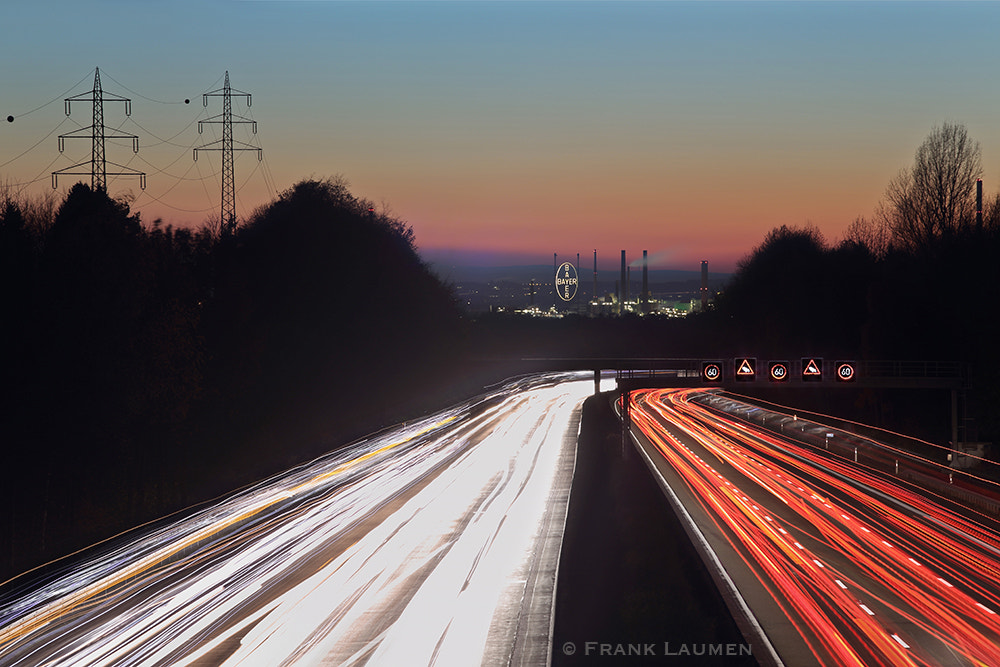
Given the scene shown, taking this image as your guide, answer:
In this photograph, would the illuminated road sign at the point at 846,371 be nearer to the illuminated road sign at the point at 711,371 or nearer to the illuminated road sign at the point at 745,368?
the illuminated road sign at the point at 745,368

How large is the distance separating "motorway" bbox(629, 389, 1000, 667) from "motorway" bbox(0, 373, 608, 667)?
5114mm

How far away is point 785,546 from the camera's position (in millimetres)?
29656

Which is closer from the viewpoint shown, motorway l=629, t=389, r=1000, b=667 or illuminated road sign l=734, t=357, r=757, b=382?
motorway l=629, t=389, r=1000, b=667

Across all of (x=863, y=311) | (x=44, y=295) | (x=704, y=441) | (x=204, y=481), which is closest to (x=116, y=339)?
(x=44, y=295)

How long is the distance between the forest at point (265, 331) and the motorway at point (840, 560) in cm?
2140

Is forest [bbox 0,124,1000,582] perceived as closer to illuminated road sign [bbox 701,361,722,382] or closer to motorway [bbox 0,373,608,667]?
motorway [bbox 0,373,608,667]

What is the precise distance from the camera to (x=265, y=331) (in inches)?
3228

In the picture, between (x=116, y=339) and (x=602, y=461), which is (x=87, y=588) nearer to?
(x=116, y=339)

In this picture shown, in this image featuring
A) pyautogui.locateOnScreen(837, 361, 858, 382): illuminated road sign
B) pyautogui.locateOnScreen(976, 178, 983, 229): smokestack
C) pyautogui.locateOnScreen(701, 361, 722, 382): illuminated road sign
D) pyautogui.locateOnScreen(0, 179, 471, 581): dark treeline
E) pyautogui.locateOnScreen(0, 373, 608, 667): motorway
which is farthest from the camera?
pyautogui.locateOnScreen(976, 178, 983, 229): smokestack

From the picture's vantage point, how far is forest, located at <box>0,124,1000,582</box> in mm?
43094

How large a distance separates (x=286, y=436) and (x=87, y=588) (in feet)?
193

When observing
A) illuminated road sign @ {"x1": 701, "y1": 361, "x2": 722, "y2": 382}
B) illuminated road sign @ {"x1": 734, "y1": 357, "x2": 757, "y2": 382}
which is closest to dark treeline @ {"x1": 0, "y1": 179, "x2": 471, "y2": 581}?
illuminated road sign @ {"x1": 701, "y1": 361, "x2": 722, "y2": 382}

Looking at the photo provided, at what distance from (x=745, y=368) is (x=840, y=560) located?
33.6 metres

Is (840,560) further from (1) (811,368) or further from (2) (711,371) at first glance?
(1) (811,368)
